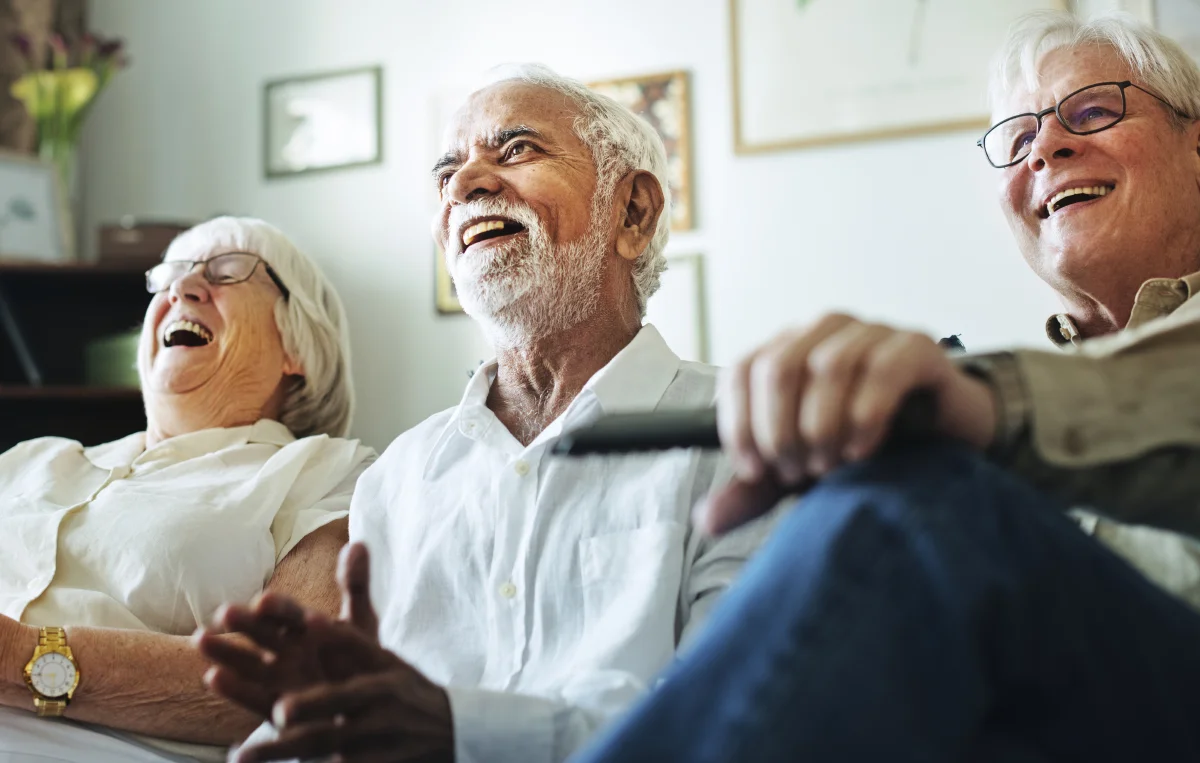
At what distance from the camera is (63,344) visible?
2734 mm

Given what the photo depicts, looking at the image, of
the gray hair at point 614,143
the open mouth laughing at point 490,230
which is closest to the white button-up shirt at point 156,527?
the open mouth laughing at point 490,230

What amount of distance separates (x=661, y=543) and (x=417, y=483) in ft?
1.16

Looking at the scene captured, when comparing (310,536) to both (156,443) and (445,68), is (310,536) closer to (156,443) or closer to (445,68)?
(156,443)

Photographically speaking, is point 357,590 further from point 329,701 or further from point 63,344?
point 63,344

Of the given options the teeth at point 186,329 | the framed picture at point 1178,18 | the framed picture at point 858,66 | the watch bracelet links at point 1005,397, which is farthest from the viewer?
the framed picture at point 858,66

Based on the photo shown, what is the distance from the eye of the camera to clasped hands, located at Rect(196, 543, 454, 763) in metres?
0.79

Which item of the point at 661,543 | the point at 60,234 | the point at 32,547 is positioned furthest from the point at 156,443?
the point at 60,234

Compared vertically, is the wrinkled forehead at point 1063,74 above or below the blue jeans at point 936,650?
above

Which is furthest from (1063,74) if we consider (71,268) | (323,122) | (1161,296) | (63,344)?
(63,344)

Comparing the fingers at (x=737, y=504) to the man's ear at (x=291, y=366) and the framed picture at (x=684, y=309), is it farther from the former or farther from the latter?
the framed picture at (x=684, y=309)

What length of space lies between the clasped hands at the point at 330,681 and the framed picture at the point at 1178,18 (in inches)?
86.3

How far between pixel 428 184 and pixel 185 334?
1.09 m

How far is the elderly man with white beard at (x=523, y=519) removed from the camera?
32.8 inches

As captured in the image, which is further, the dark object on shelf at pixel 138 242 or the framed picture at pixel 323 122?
the framed picture at pixel 323 122
